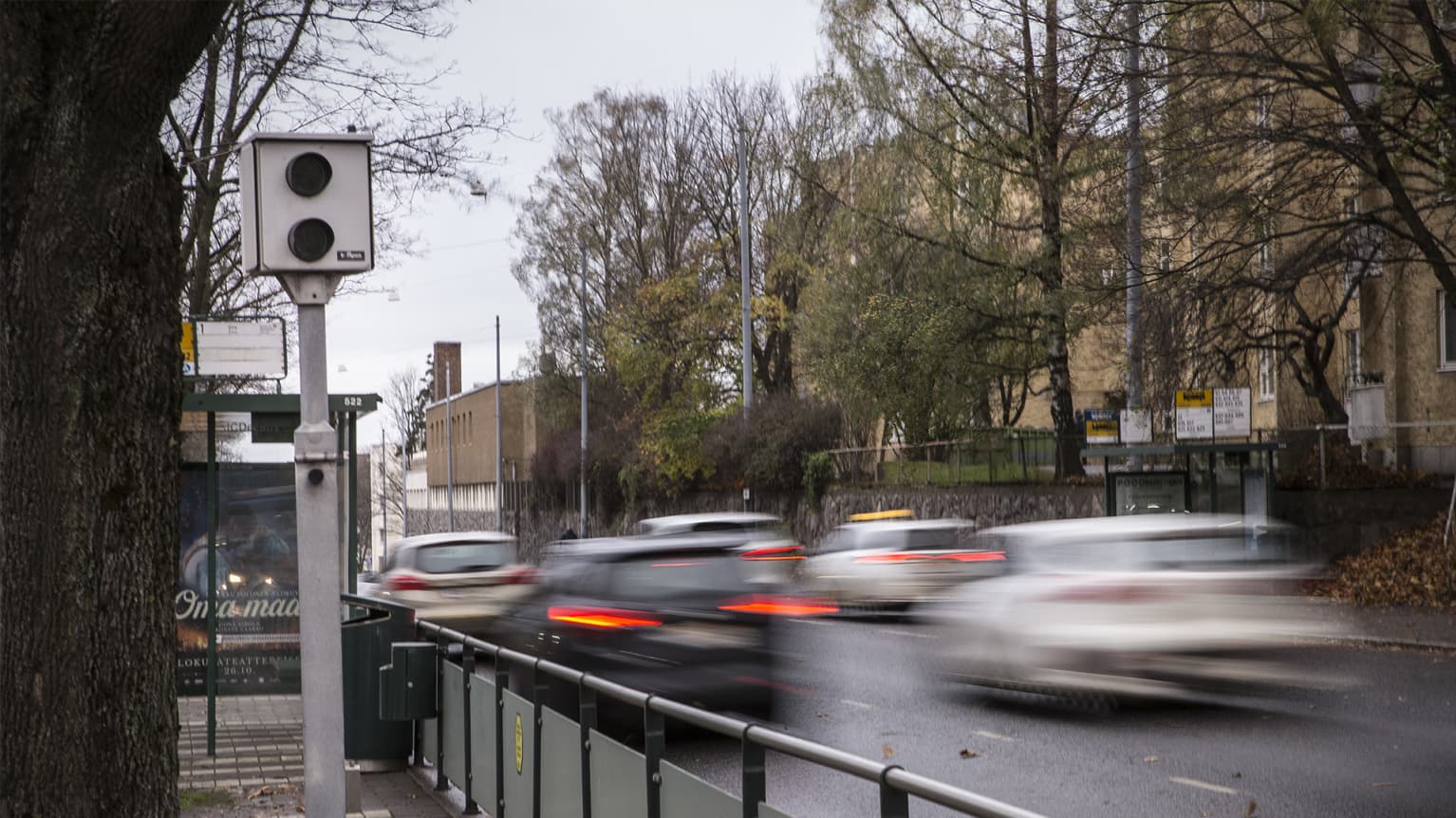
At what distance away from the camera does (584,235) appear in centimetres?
5391

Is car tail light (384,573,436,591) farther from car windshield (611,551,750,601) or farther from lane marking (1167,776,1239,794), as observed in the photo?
lane marking (1167,776,1239,794)

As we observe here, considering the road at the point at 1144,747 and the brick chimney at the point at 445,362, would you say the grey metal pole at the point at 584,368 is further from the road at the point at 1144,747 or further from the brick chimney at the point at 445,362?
the brick chimney at the point at 445,362

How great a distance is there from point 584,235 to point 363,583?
34555 millimetres

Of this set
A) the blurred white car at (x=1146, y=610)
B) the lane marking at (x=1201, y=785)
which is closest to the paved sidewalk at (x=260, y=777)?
the lane marking at (x=1201, y=785)

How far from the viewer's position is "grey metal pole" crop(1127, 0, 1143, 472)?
2269cm

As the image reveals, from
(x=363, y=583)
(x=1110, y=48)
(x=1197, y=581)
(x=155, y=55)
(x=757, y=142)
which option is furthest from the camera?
(x=757, y=142)

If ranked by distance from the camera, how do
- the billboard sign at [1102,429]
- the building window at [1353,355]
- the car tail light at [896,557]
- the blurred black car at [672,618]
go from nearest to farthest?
the blurred black car at [672,618] → the car tail light at [896,557] → the billboard sign at [1102,429] → the building window at [1353,355]

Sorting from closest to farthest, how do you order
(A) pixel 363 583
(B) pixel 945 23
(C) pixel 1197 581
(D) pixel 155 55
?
(D) pixel 155 55 < (C) pixel 1197 581 < (A) pixel 363 583 < (B) pixel 945 23

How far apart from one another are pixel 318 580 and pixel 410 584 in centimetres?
1222

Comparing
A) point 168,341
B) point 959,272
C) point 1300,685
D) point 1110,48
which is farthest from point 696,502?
point 168,341

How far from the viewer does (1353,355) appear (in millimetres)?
35656

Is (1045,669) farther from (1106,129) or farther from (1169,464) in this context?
(1169,464)

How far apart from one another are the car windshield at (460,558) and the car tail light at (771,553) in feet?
21.7

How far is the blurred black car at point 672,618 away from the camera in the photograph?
11.0 m
